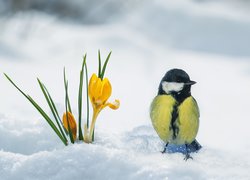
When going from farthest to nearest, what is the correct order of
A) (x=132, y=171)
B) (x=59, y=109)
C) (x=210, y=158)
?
(x=59, y=109)
(x=210, y=158)
(x=132, y=171)

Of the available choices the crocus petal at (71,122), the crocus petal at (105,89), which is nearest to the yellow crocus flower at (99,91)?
the crocus petal at (105,89)

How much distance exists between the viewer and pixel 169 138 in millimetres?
2141

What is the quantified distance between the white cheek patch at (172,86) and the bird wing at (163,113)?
0.9 inches

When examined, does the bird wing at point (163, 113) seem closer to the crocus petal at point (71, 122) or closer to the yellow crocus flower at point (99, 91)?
the yellow crocus flower at point (99, 91)

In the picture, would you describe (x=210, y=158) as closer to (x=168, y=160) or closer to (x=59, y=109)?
(x=168, y=160)

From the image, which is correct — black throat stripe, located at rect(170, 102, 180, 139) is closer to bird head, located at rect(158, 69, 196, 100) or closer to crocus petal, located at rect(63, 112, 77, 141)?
bird head, located at rect(158, 69, 196, 100)

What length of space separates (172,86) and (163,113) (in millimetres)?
92

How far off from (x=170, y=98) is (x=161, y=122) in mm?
85

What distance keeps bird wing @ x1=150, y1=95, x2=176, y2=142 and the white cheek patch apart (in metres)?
0.02

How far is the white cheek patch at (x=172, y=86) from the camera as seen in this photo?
6.82 feet

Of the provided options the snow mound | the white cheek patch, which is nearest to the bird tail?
the snow mound

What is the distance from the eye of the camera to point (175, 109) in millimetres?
2090

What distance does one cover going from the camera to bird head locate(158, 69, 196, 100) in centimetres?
206

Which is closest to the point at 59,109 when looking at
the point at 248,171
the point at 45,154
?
the point at 45,154
